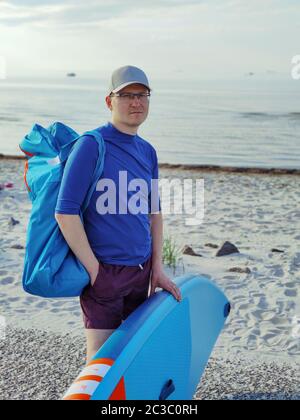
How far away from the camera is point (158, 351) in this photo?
2.85 meters

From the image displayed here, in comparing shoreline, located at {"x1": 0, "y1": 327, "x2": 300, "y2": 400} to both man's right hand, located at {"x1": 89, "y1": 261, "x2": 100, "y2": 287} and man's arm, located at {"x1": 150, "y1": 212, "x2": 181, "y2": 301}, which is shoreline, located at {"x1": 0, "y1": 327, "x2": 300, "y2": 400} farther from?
man's right hand, located at {"x1": 89, "y1": 261, "x2": 100, "y2": 287}

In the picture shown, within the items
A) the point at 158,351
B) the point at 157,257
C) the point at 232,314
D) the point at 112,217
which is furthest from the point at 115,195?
the point at 232,314

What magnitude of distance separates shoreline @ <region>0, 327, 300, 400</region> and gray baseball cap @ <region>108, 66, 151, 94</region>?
1777 mm

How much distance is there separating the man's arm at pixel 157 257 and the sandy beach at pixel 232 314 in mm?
827

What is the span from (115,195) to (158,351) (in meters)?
0.79

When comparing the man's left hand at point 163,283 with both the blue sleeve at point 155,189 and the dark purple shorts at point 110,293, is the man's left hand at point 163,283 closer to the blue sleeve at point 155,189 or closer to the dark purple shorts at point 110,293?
the dark purple shorts at point 110,293

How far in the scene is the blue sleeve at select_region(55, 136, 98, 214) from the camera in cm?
244

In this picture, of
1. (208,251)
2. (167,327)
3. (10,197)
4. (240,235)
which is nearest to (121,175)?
(167,327)

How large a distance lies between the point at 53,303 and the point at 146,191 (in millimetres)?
2410

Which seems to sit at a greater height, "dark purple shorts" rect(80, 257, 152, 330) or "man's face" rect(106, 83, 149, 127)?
"man's face" rect(106, 83, 149, 127)

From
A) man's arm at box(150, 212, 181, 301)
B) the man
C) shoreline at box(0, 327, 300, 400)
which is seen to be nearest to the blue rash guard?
the man

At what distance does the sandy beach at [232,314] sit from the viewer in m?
3.60

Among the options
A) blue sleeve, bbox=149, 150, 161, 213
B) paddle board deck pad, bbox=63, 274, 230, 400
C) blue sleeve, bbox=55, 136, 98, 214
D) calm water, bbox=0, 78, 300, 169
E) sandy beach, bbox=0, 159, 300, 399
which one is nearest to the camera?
blue sleeve, bbox=55, 136, 98, 214
